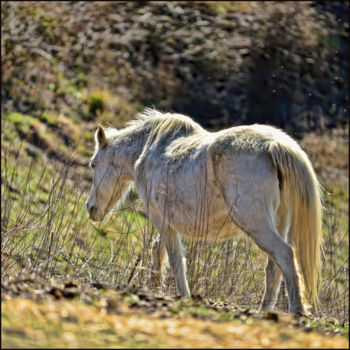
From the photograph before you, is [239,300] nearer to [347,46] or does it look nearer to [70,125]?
[70,125]

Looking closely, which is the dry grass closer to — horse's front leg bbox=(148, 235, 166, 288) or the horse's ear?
horse's front leg bbox=(148, 235, 166, 288)

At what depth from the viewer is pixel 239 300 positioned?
26.5 ft

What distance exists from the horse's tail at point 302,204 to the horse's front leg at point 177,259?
124cm

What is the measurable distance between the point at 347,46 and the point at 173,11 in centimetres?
678

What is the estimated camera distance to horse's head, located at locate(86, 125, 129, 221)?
9500 mm

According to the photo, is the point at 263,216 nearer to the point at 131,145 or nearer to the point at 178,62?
the point at 131,145

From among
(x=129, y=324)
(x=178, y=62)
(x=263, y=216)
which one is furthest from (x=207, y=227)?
(x=178, y=62)

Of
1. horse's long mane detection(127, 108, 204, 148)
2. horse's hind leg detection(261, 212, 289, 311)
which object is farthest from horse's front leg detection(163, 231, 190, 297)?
horse's long mane detection(127, 108, 204, 148)

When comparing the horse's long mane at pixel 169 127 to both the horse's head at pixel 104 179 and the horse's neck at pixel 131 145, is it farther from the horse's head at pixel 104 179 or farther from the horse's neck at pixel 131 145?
the horse's head at pixel 104 179

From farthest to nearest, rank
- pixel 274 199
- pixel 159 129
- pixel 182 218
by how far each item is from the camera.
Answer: pixel 159 129
pixel 182 218
pixel 274 199

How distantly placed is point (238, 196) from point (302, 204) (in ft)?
2.05

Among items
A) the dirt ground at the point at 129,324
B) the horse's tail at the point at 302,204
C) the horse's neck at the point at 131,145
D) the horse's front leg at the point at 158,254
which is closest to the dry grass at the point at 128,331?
the dirt ground at the point at 129,324

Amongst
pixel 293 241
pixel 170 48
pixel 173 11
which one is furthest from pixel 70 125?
pixel 293 241

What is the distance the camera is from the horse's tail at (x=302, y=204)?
23.4ft
